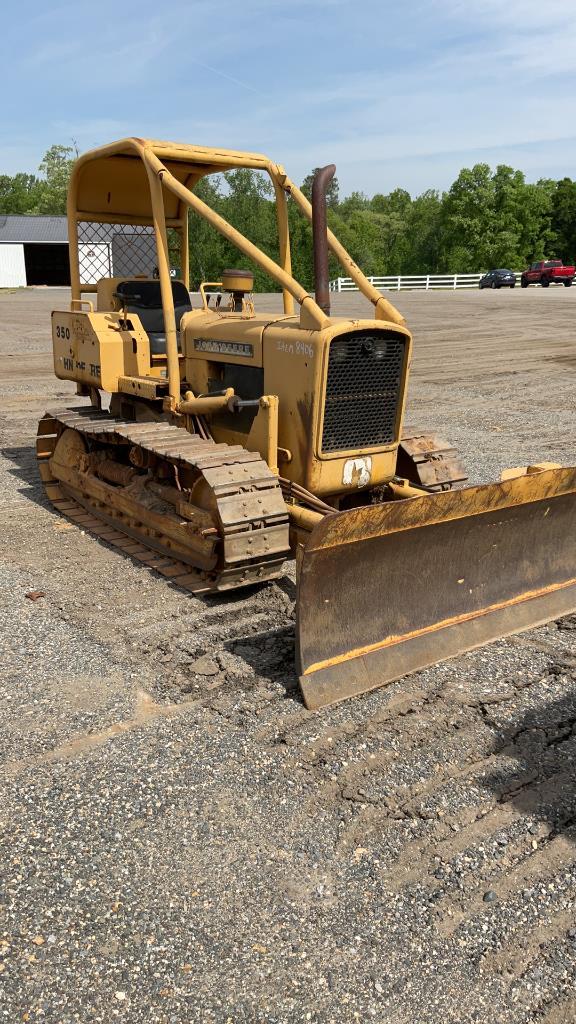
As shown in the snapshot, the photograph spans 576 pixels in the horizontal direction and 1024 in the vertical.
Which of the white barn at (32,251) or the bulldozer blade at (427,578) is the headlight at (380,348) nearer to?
the bulldozer blade at (427,578)

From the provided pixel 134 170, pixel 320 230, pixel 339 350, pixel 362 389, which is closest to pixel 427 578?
pixel 362 389

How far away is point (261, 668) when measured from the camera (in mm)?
4766

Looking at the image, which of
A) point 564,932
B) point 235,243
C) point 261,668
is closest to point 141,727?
point 261,668

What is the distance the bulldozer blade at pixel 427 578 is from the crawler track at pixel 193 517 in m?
0.90

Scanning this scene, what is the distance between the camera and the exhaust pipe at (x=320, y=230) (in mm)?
5312

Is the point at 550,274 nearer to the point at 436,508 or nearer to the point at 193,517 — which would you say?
the point at 193,517

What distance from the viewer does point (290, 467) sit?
587 cm

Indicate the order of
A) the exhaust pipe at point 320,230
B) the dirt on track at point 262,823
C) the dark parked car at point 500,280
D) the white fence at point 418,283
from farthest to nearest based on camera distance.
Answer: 1. the white fence at point 418,283
2. the dark parked car at point 500,280
3. the exhaust pipe at point 320,230
4. the dirt on track at point 262,823

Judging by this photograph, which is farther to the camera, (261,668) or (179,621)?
(179,621)

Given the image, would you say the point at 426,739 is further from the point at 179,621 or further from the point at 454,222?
the point at 454,222

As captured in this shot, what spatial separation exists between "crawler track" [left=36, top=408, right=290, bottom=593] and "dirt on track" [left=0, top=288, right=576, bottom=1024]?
0.96 feet

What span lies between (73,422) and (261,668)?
3.74 metres

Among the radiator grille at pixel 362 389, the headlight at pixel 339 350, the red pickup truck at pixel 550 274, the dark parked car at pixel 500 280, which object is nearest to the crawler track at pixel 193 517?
the radiator grille at pixel 362 389

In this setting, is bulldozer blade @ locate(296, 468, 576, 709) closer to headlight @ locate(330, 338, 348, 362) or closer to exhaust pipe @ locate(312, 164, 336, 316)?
headlight @ locate(330, 338, 348, 362)
